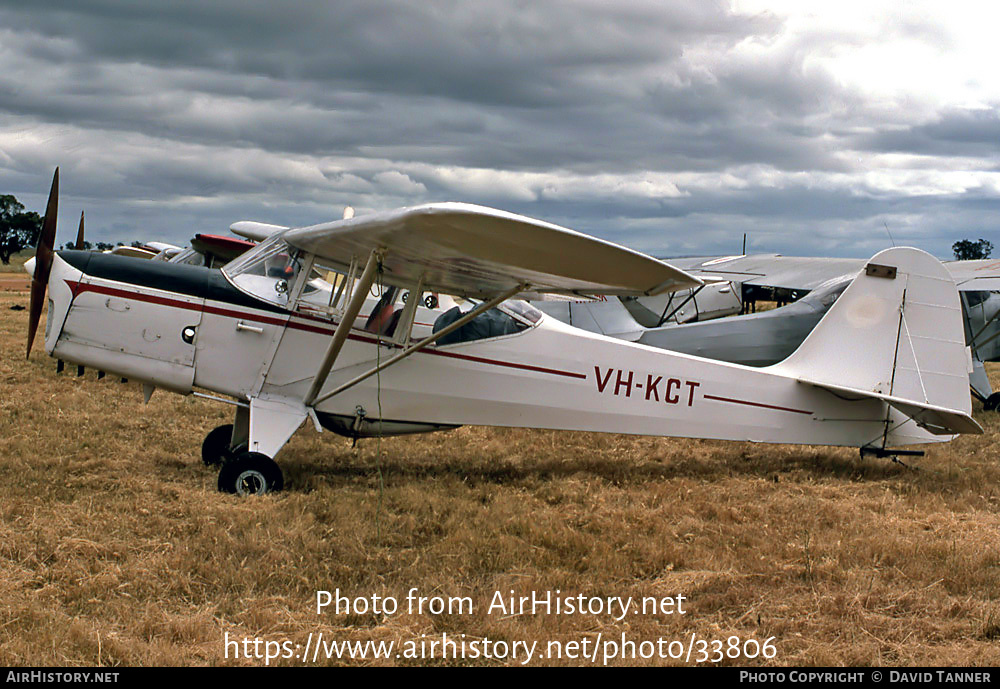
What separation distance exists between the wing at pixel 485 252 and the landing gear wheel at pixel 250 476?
1641 millimetres

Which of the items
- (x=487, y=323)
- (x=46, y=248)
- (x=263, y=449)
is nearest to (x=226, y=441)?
(x=263, y=449)

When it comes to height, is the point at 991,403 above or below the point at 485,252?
below

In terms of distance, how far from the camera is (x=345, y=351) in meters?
6.76

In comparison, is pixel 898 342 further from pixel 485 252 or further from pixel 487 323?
pixel 485 252

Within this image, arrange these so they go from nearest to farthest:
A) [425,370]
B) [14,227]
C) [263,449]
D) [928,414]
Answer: [263,449] < [425,370] < [928,414] < [14,227]

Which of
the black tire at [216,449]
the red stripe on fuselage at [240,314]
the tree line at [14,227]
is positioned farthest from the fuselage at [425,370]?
the tree line at [14,227]

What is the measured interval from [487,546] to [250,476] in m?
2.07

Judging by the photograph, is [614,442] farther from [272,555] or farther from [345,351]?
[272,555]

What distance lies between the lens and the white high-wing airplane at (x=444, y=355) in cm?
639

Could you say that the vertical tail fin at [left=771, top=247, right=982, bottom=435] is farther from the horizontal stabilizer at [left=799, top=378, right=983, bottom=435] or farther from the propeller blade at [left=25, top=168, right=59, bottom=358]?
the propeller blade at [left=25, top=168, right=59, bottom=358]

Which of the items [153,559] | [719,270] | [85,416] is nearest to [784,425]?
[153,559]

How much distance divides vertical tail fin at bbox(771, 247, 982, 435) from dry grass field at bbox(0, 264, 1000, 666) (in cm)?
82

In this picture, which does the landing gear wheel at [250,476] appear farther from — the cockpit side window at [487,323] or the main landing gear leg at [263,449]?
the cockpit side window at [487,323]

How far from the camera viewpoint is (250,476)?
6.20 metres
